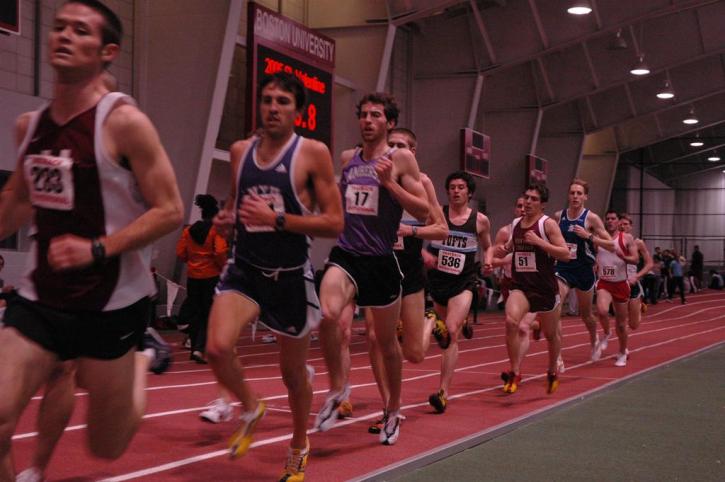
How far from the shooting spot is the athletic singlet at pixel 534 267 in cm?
901

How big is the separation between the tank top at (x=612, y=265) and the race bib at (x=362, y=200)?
6767 millimetres

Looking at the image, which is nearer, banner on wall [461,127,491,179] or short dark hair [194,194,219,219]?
short dark hair [194,194,219,219]

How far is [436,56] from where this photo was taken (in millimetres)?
→ 24500

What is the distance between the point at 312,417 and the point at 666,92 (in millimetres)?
24662

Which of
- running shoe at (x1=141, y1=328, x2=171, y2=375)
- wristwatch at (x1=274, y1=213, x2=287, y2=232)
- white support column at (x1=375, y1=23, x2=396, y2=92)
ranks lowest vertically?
running shoe at (x1=141, y1=328, x2=171, y2=375)

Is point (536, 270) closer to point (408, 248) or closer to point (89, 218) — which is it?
point (408, 248)

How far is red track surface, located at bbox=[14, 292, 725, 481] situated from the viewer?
551 centimetres

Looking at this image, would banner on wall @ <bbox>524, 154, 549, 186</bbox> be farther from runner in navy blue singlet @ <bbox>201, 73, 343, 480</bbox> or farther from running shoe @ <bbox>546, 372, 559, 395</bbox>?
runner in navy blue singlet @ <bbox>201, 73, 343, 480</bbox>

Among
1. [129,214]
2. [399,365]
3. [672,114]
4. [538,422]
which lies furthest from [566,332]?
[672,114]

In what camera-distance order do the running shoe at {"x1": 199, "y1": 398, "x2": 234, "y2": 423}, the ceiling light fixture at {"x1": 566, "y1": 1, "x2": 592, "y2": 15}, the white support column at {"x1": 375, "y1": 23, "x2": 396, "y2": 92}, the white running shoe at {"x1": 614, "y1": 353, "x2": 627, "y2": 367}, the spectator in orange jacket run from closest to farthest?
the running shoe at {"x1": 199, "y1": 398, "x2": 234, "y2": 423}, the spectator in orange jacket, the white running shoe at {"x1": 614, "y1": 353, "x2": 627, "y2": 367}, the white support column at {"x1": 375, "y1": 23, "x2": 396, "y2": 92}, the ceiling light fixture at {"x1": 566, "y1": 1, "x2": 592, "y2": 15}

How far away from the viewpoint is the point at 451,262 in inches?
337

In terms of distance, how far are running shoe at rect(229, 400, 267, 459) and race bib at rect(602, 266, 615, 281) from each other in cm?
A: 838

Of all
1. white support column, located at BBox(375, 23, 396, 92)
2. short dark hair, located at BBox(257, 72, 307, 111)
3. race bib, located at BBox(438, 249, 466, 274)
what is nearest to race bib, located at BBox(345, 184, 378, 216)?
short dark hair, located at BBox(257, 72, 307, 111)

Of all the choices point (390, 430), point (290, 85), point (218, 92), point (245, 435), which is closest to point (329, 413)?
point (390, 430)
